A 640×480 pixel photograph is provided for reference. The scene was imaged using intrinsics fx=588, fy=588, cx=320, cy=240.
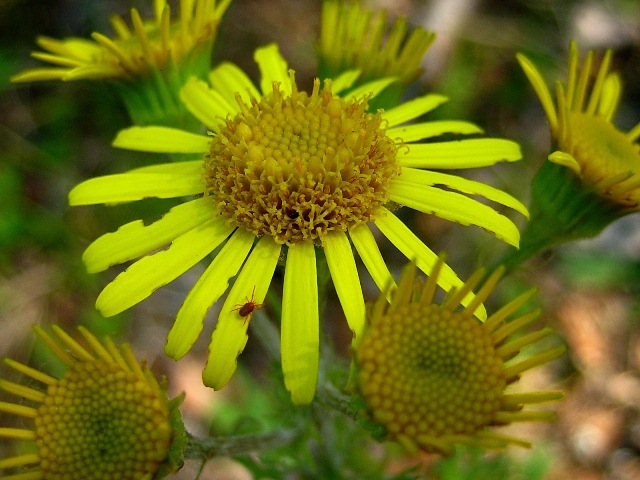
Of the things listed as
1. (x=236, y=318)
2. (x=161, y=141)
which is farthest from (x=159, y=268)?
(x=161, y=141)

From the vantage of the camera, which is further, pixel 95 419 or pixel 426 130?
pixel 426 130

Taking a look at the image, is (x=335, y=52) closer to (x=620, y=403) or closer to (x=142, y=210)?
(x=142, y=210)

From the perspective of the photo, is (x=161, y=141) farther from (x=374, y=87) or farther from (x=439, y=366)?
(x=439, y=366)

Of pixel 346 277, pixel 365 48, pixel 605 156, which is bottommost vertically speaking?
pixel 346 277

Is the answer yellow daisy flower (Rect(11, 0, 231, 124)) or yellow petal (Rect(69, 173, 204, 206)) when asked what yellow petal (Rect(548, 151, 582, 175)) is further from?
yellow daisy flower (Rect(11, 0, 231, 124))

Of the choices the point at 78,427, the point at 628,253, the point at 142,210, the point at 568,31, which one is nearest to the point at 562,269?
the point at 628,253

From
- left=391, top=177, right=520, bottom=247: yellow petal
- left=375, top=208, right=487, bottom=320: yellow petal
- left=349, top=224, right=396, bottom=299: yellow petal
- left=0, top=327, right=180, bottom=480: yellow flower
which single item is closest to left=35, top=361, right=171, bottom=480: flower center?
Answer: left=0, top=327, right=180, bottom=480: yellow flower
